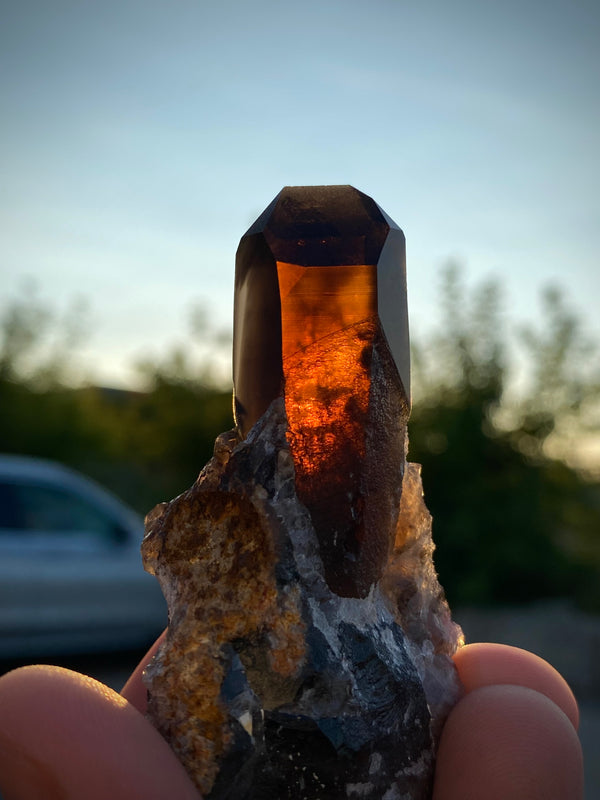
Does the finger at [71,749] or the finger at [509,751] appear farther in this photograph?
the finger at [509,751]

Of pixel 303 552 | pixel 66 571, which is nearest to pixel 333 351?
pixel 303 552

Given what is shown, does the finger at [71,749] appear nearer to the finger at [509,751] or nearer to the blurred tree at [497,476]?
the finger at [509,751]

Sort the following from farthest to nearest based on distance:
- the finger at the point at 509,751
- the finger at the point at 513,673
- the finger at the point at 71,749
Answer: the finger at the point at 513,673 < the finger at the point at 509,751 < the finger at the point at 71,749

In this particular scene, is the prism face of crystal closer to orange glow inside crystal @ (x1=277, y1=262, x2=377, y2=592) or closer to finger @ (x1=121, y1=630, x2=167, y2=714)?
orange glow inside crystal @ (x1=277, y1=262, x2=377, y2=592)

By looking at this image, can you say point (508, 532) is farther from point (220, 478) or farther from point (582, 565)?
point (220, 478)

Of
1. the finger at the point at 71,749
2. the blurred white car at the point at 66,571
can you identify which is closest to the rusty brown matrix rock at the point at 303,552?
the finger at the point at 71,749

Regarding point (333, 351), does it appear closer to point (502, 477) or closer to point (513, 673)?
point (513, 673)

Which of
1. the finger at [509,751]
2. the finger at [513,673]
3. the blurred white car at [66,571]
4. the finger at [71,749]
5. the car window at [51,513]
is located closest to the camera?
the finger at [71,749]
